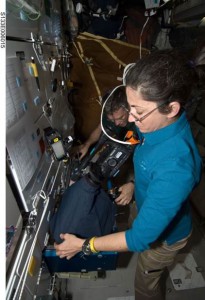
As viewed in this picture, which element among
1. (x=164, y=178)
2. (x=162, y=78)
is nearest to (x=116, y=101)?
(x=162, y=78)

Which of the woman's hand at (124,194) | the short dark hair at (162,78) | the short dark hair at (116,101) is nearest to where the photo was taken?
the short dark hair at (162,78)

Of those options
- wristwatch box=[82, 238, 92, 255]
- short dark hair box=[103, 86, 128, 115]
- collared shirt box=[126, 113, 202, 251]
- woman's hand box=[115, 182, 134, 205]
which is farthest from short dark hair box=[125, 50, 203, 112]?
woman's hand box=[115, 182, 134, 205]

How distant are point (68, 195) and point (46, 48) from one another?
3.16 feet

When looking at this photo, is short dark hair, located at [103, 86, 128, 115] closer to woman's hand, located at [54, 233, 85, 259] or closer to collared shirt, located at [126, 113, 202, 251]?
collared shirt, located at [126, 113, 202, 251]

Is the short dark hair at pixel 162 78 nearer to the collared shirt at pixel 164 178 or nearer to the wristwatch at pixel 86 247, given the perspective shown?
the collared shirt at pixel 164 178

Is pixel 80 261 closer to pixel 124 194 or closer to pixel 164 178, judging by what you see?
pixel 124 194

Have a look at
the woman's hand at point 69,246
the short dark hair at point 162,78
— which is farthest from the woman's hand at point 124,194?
the short dark hair at point 162,78

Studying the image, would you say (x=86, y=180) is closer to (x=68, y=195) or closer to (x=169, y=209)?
(x=68, y=195)

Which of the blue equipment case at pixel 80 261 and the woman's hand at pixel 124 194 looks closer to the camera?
the blue equipment case at pixel 80 261

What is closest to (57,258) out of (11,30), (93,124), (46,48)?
(11,30)

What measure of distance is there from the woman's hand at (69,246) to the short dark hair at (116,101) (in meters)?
0.77

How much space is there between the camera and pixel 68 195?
1.17 meters

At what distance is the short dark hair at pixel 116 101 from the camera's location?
48.3 inches

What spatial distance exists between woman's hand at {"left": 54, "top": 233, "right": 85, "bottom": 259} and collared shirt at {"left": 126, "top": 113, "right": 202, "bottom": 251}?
0.87ft
